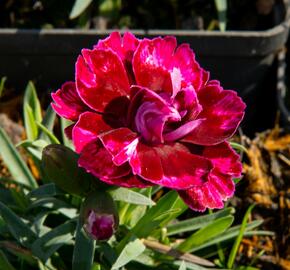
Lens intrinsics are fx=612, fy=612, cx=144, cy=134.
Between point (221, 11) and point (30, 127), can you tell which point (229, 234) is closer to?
point (30, 127)

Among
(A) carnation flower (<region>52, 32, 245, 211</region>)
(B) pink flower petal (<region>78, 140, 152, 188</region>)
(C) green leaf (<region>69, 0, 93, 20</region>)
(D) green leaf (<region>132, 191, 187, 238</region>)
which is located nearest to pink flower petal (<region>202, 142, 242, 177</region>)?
(A) carnation flower (<region>52, 32, 245, 211</region>)

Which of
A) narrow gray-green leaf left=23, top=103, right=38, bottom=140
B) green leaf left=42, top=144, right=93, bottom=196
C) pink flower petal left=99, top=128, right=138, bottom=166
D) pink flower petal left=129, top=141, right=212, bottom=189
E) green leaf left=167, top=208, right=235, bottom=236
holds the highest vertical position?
pink flower petal left=99, top=128, right=138, bottom=166

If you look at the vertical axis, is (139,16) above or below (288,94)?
above

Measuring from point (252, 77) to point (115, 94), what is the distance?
0.95m

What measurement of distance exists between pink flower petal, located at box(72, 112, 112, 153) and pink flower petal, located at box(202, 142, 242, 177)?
13 centimetres

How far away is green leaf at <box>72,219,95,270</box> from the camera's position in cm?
95

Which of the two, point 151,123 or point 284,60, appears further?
point 284,60

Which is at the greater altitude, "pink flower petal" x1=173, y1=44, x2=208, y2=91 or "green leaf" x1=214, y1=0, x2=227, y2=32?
"pink flower petal" x1=173, y1=44, x2=208, y2=91

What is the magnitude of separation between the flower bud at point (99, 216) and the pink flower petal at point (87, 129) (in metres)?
0.11

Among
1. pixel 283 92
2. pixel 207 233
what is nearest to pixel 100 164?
pixel 207 233

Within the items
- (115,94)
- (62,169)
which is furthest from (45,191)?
(115,94)

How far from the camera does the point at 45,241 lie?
103cm

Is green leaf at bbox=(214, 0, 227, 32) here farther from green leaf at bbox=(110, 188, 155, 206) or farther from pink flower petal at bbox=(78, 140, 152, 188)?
pink flower petal at bbox=(78, 140, 152, 188)

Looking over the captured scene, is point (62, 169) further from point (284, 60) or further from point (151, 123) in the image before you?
point (284, 60)
